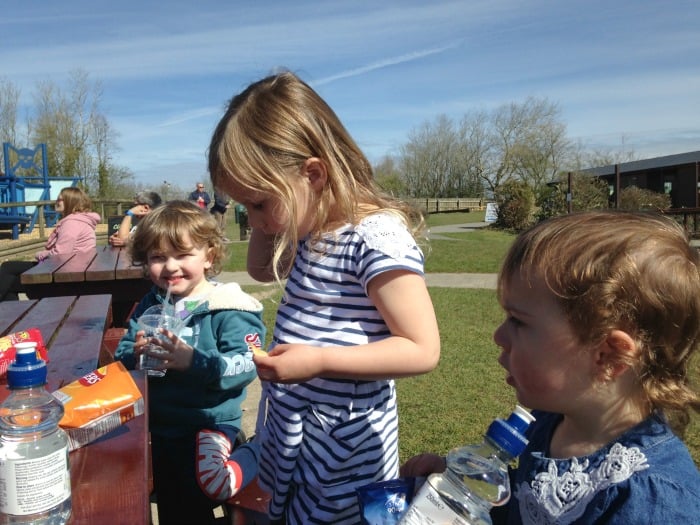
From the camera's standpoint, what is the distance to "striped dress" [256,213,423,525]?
1.69 m

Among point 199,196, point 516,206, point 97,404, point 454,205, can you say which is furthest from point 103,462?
point 454,205

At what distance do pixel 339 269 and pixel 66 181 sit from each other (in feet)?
84.9

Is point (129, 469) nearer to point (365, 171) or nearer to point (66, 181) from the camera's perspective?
point (365, 171)

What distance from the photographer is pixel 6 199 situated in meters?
20.3

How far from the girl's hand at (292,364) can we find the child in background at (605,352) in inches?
18.6

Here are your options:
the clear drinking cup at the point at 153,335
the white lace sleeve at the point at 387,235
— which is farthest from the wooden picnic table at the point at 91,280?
the white lace sleeve at the point at 387,235

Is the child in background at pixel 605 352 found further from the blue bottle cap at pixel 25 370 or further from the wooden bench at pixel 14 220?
the wooden bench at pixel 14 220

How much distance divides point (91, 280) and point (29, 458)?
3.92 meters

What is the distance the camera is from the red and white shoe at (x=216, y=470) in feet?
6.77

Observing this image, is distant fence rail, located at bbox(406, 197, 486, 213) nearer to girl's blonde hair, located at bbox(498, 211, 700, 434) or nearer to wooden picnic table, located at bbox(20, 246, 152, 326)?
wooden picnic table, located at bbox(20, 246, 152, 326)

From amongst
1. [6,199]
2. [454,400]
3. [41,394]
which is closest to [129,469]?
[41,394]

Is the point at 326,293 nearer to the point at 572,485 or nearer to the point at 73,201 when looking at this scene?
the point at 572,485

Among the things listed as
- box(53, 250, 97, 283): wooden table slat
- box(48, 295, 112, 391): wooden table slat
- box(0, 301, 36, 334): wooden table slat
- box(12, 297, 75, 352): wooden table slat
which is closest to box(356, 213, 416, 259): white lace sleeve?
box(48, 295, 112, 391): wooden table slat

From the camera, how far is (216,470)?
210 centimetres
